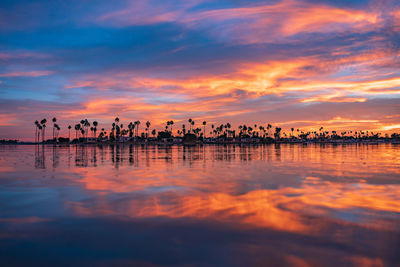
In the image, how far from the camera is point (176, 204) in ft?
46.5

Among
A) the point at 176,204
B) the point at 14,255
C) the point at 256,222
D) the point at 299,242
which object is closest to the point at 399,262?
the point at 299,242

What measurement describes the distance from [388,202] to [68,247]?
15.2 meters

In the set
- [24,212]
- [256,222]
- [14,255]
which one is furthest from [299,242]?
[24,212]

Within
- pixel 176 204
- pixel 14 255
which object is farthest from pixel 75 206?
pixel 14 255

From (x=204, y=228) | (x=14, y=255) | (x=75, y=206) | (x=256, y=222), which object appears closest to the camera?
(x=14, y=255)

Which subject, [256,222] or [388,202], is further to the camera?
[388,202]

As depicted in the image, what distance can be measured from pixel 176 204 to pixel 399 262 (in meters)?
9.43

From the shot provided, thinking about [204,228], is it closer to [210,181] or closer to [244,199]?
[244,199]

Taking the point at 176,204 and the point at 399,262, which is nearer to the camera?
the point at 399,262

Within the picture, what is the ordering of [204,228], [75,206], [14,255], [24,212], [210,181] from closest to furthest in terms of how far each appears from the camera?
[14,255] < [204,228] < [24,212] < [75,206] < [210,181]

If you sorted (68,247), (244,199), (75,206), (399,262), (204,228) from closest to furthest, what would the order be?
(399,262) < (68,247) < (204,228) < (75,206) < (244,199)

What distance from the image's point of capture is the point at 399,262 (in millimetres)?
7395

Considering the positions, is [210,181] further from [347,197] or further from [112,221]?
[112,221]

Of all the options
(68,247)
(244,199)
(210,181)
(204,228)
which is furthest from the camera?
(210,181)
